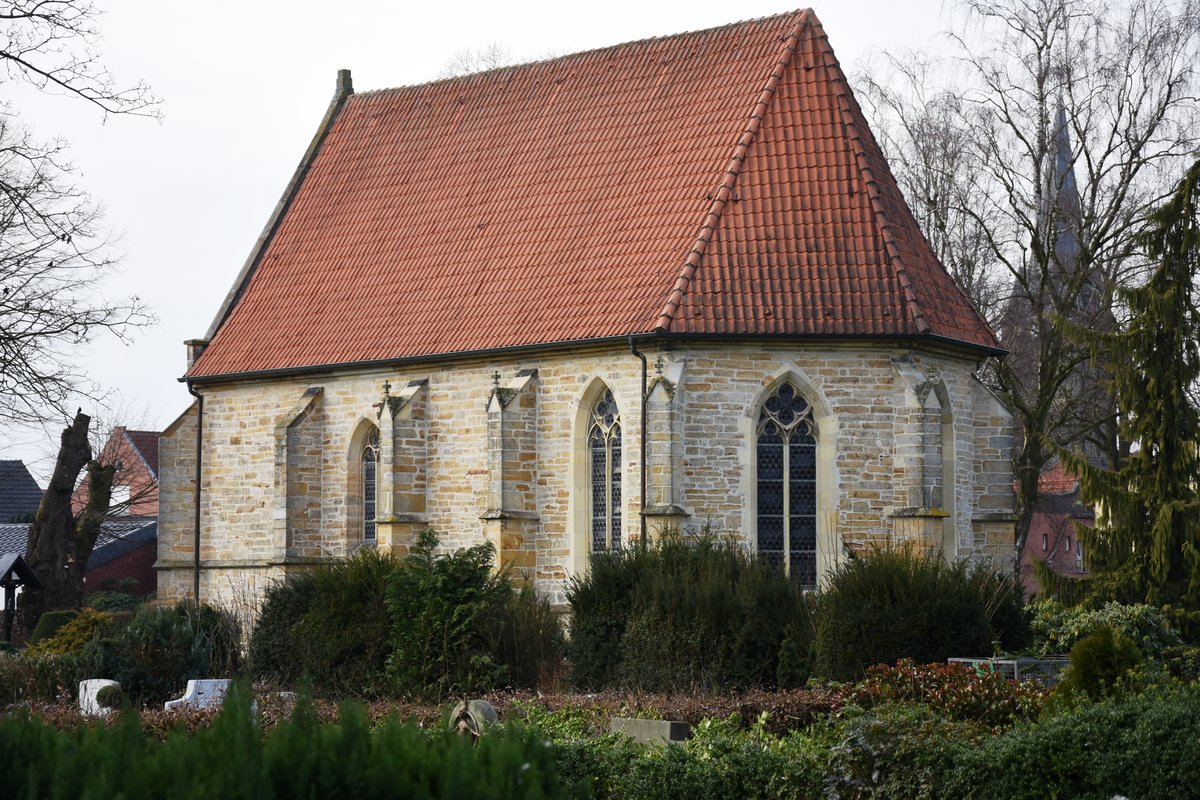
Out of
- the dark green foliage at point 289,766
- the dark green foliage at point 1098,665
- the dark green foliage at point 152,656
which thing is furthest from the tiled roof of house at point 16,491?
the dark green foliage at point 289,766

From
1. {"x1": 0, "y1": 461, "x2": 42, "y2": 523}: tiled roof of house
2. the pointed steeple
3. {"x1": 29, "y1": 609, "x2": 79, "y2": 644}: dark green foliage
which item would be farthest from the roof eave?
{"x1": 0, "y1": 461, "x2": 42, "y2": 523}: tiled roof of house

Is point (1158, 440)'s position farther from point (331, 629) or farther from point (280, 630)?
point (280, 630)

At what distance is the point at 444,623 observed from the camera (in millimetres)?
19891

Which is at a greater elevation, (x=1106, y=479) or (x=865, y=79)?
(x=865, y=79)

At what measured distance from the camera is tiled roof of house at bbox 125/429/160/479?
57.9 meters

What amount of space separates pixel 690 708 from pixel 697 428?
875 centimetres

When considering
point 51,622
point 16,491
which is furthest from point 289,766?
point 16,491

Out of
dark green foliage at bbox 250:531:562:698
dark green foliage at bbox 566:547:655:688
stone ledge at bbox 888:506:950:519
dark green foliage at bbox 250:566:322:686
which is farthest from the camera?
stone ledge at bbox 888:506:950:519

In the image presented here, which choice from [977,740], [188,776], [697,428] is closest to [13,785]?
[188,776]

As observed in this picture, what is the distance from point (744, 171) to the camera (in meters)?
24.8

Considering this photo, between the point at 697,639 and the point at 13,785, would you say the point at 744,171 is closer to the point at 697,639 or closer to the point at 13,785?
the point at 697,639

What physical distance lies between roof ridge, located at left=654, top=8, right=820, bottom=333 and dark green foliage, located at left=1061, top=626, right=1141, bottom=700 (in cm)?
1103

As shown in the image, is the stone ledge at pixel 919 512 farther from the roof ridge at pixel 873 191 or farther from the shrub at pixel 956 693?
the shrub at pixel 956 693

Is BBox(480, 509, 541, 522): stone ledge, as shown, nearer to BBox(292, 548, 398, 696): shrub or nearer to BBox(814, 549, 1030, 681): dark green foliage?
BBox(292, 548, 398, 696): shrub
